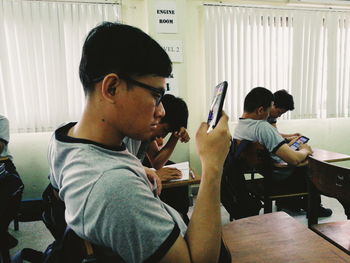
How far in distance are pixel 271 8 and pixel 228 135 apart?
3.30m

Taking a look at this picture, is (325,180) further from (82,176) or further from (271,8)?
(271,8)

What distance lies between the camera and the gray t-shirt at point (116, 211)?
1.66 ft

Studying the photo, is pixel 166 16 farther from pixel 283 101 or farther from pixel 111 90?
pixel 111 90

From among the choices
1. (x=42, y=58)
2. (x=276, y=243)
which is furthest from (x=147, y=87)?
(x=42, y=58)

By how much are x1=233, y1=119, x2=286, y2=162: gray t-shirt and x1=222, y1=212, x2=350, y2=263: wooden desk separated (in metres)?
1.17

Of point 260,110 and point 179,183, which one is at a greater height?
point 260,110

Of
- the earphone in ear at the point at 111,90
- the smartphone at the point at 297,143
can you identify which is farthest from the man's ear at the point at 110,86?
the smartphone at the point at 297,143

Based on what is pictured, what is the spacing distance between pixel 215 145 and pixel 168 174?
107 centimetres

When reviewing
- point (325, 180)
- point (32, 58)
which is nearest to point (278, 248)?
point (325, 180)

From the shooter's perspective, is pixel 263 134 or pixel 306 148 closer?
pixel 263 134

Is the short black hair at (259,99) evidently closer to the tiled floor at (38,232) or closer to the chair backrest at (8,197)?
the tiled floor at (38,232)

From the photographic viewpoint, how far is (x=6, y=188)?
6.24ft

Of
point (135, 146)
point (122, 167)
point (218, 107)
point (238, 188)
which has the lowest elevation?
point (238, 188)

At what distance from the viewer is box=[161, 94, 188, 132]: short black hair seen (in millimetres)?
1952
